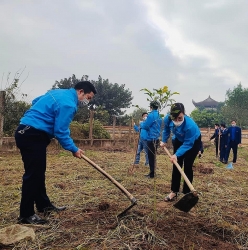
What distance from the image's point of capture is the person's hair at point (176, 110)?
11.9 feet

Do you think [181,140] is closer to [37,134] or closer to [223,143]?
[37,134]

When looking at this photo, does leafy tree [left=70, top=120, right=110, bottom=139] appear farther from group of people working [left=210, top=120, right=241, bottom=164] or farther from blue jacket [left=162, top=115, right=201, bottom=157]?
blue jacket [left=162, top=115, right=201, bottom=157]

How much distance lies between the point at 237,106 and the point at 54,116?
34384 mm

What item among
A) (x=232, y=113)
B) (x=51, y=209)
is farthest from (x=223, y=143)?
(x=232, y=113)

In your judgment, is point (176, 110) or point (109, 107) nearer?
point (176, 110)

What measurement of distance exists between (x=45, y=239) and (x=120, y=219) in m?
0.87

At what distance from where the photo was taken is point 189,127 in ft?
13.0

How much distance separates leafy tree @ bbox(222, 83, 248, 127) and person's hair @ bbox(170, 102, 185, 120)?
30.7 metres

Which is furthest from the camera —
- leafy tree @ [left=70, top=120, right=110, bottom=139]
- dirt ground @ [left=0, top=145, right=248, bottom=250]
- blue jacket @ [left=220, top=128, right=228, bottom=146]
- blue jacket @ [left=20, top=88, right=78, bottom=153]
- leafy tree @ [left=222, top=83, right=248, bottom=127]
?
leafy tree @ [left=222, top=83, right=248, bottom=127]

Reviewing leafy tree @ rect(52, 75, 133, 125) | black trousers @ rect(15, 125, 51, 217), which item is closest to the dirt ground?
black trousers @ rect(15, 125, 51, 217)

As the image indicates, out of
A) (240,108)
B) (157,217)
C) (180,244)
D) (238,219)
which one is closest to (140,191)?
(157,217)

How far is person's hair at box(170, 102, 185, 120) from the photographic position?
3639 mm

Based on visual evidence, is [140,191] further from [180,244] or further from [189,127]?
[180,244]

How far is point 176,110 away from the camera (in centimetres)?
364
